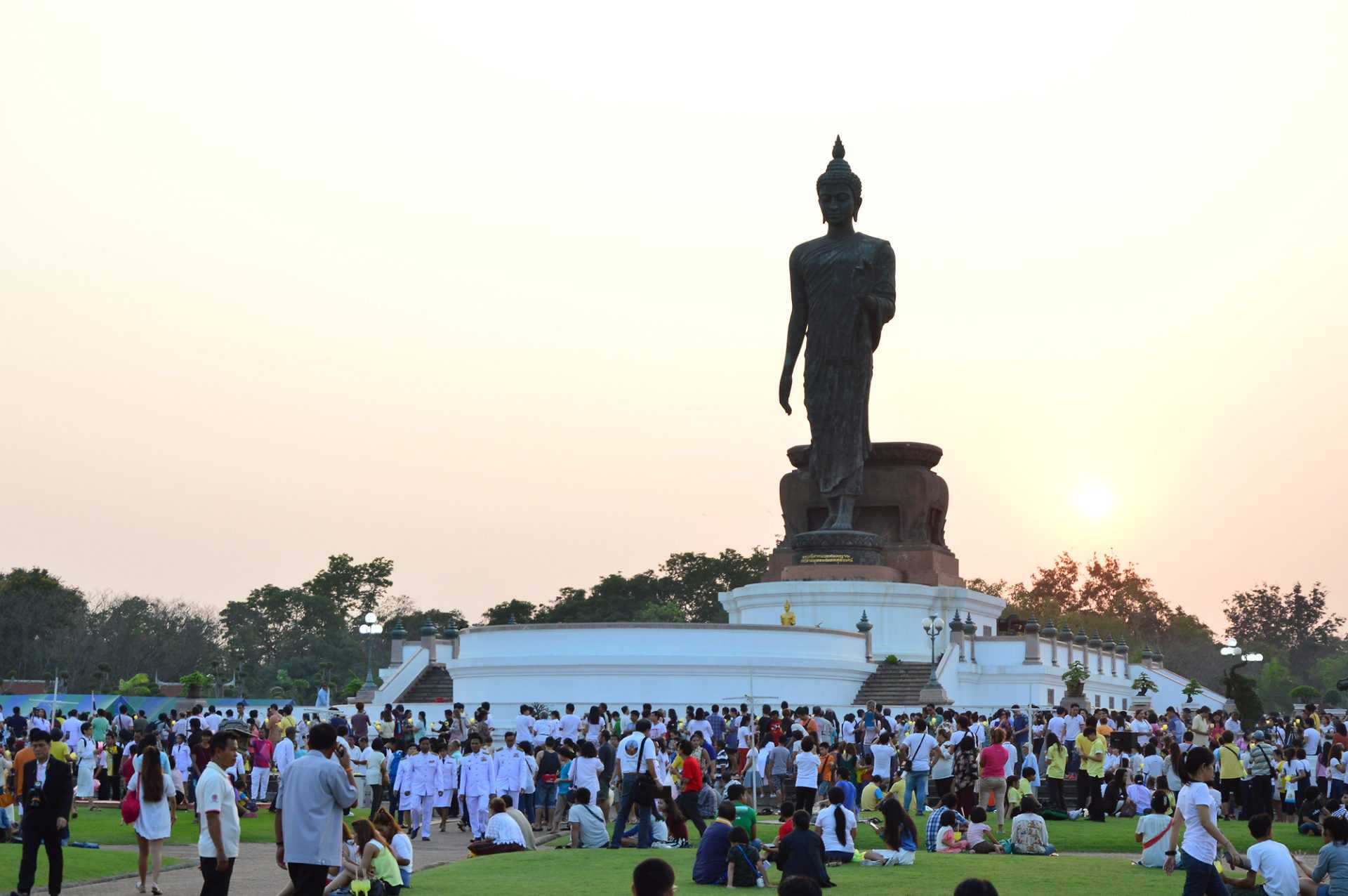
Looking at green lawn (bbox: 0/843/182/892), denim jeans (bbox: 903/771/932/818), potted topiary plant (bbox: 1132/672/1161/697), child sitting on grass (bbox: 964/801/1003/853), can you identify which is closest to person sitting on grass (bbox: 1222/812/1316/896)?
child sitting on grass (bbox: 964/801/1003/853)

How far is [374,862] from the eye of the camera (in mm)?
16203

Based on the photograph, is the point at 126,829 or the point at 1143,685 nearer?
the point at 126,829

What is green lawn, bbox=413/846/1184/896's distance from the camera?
1755cm

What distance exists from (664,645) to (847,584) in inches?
364

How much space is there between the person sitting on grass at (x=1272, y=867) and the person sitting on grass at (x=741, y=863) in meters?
5.39

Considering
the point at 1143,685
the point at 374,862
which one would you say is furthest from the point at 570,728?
the point at 1143,685

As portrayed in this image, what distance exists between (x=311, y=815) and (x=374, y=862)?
12.1ft

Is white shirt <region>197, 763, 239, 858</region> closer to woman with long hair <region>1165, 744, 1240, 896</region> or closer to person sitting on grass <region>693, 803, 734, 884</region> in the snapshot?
person sitting on grass <region>693, 803, 734, 884</region>

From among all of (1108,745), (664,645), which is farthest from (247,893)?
(664,645)

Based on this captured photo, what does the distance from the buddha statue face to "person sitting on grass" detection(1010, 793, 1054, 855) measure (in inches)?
1237

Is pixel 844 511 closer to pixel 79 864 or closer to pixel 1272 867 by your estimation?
pixel 79 864

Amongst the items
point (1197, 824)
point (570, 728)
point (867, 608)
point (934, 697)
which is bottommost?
point (1197, 824)

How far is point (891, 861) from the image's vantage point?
1994 centimetres

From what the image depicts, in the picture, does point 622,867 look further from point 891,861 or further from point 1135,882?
point 1135,882
